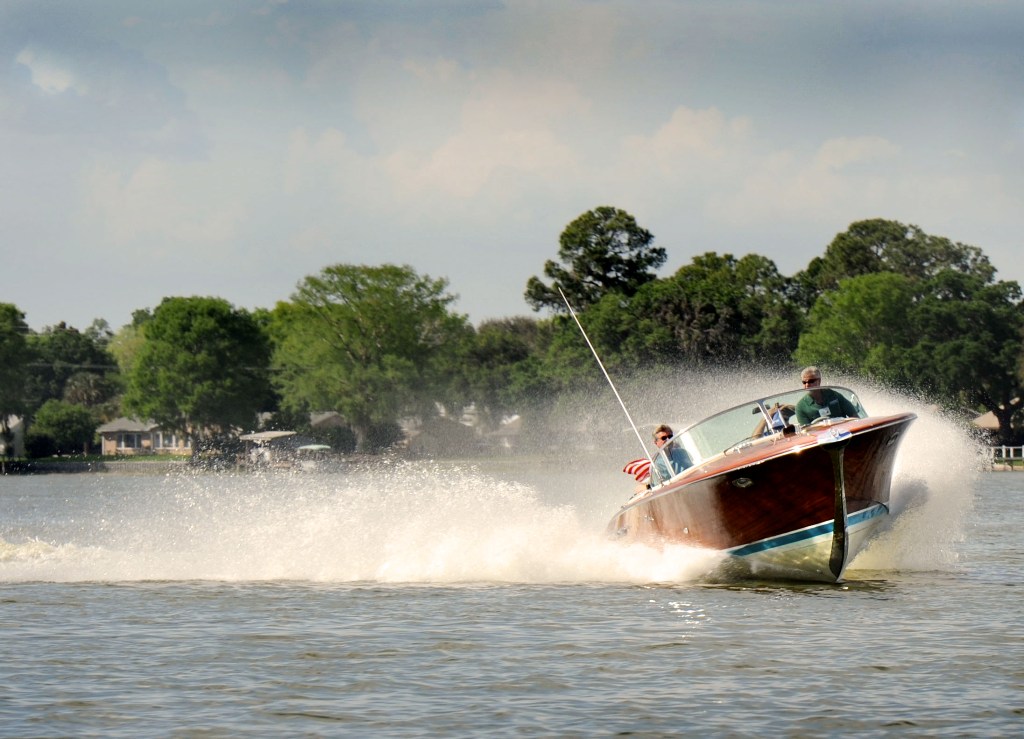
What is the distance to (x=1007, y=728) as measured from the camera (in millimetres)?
11531

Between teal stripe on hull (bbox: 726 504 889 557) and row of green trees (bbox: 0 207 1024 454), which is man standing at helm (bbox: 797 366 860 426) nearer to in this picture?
teal stripe on hull (bbox: 726 504 889 557)

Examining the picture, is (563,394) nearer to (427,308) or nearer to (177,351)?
(427,308)

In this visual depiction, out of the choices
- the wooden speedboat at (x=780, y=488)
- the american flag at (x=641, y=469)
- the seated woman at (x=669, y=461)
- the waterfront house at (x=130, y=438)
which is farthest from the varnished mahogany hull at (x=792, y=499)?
the waterfront house at (x=130, y=438)

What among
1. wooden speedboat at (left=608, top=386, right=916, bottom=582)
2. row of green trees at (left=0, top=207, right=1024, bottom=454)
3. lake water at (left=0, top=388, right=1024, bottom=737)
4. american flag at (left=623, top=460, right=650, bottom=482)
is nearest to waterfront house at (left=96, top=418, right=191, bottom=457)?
row of green trees at (left=0, top=207, right=1024, bottom=454)

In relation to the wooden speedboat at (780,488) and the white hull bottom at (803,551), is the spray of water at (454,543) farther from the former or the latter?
the wooden speedboat at (780,488)

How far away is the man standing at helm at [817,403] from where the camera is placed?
1941cm

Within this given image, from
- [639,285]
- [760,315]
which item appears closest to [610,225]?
[639,285]

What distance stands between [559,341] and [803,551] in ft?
294

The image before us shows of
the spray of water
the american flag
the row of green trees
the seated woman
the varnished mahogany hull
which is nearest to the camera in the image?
the varnished mahogany hull

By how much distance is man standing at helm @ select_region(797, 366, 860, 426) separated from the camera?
19.4m

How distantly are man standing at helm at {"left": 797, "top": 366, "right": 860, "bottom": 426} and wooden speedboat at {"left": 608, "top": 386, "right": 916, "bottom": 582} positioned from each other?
0.44ft

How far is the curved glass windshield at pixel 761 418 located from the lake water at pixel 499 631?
1.46 metres

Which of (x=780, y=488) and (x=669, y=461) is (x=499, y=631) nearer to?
(x=780, y=488)

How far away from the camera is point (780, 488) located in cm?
1889
